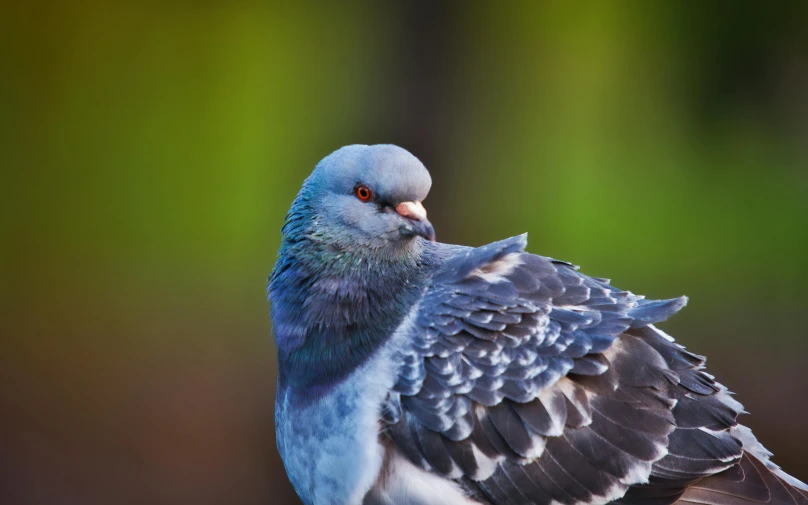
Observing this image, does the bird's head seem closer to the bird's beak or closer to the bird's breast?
the bird's beak

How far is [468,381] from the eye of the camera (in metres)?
2.93

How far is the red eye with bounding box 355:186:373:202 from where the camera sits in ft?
10.2

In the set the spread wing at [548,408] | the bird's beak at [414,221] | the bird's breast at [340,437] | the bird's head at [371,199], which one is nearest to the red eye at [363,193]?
the bird's head at [371,199]

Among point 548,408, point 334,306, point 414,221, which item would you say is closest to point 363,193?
point 414,221

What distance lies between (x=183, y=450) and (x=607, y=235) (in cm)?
344

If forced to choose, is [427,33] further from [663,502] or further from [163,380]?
[663,502]

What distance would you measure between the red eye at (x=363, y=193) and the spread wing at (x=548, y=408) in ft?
1.56

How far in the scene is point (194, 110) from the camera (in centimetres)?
579

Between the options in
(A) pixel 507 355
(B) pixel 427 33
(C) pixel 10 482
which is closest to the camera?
(A) pixel 507 355

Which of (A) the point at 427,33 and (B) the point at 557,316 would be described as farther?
(A) the point at 427,33

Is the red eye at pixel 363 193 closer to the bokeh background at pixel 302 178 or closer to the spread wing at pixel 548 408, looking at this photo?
the spread wing at pixel 548 408

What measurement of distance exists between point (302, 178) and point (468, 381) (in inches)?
132

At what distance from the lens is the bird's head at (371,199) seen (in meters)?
3.05

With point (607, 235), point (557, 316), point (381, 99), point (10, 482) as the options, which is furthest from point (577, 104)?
point (10, 482)
